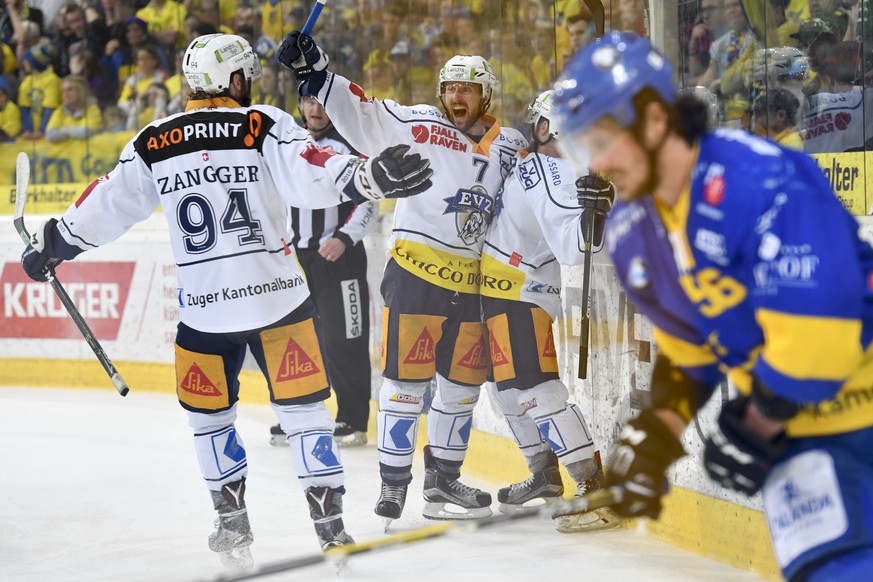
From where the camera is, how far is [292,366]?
11.6ft

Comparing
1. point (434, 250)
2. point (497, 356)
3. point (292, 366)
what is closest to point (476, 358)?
point (497, 356)

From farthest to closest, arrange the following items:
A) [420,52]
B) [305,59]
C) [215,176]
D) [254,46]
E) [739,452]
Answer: [254,46], [420,52], [305,59], [215,176], [739,452]

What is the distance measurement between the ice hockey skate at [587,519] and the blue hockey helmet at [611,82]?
240 centimetres

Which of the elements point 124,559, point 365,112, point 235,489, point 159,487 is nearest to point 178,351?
point 235,489

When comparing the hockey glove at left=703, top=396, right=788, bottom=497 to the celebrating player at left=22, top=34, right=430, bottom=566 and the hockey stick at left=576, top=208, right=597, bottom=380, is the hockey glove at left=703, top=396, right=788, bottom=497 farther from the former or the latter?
the hockey stick at left=576, top=208, right=597, bottom=380

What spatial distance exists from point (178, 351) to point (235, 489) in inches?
18.8

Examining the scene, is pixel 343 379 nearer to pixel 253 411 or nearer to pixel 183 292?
pixel 253 411

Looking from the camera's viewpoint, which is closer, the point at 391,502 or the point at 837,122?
the point at 837,122

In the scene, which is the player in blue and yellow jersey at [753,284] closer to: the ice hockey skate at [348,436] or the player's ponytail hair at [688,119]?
the player's ponytail hair at [688,119]

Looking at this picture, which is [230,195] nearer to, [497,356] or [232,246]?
[232,246]

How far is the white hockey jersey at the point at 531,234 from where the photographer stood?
396cm

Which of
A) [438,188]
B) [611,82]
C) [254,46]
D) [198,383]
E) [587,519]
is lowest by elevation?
[587,519]

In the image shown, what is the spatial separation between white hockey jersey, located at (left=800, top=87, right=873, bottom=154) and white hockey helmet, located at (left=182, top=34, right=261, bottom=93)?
71.8 inches

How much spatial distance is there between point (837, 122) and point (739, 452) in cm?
218
